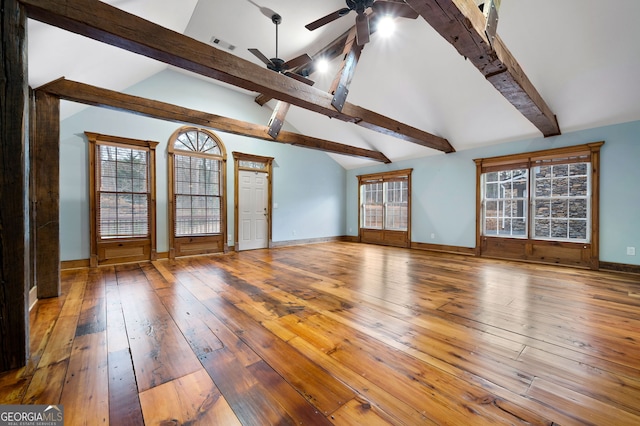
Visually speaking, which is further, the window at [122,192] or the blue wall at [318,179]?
the window at [122,192]

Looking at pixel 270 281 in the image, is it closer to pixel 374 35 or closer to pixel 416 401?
pixel 416 401

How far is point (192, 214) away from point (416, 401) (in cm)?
540

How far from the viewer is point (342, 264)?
4.61 meters

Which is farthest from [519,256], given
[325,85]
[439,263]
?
[325,85]

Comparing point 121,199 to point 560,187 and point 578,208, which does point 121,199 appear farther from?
point 578,208

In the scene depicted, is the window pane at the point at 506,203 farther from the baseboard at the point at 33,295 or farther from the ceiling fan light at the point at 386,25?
the baseboard at the point at 33,295

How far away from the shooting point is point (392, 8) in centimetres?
295

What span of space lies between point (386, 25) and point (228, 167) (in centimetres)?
423

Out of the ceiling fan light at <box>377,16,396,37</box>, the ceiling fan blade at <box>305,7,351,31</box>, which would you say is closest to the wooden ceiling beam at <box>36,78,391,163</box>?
the ceiling fan blade at <box>305,7,351,31</box>

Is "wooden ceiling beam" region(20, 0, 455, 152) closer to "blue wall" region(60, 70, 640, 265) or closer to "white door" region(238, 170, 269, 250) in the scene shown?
"blue wall" region(60, 70, 640, 265)

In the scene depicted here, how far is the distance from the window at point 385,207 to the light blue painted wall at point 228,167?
0.83m

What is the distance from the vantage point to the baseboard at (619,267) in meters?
3.86

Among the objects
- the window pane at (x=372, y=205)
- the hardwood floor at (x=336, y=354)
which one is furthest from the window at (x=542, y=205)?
the window pane at (x=372, y=205)

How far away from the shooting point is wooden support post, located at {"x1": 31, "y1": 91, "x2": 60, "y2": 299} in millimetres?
2771
